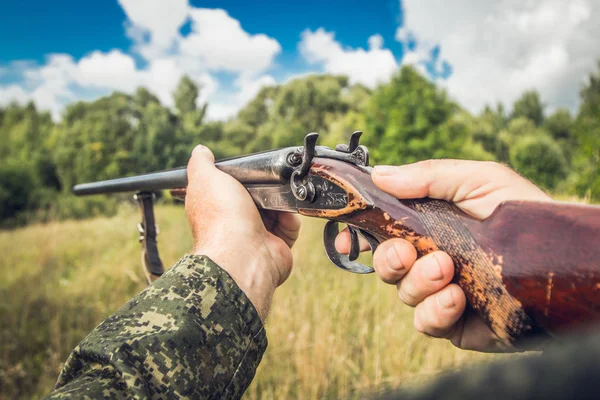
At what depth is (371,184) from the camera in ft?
7.10

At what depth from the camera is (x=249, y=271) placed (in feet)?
7.12

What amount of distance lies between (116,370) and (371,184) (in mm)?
1420

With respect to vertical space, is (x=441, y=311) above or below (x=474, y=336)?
above

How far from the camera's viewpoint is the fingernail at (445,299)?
1869 millimetres

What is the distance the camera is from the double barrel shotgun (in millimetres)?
1331

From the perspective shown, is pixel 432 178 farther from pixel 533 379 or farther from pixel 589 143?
pixel 589 143

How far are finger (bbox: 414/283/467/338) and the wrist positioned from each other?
78 cm

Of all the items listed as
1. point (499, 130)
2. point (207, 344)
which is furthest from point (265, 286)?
point (499, 130)

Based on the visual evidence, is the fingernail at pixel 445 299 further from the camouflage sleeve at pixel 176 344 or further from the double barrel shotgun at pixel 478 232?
the camouflage sleeve at pixel 176 344

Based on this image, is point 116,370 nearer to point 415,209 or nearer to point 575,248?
point 415,209

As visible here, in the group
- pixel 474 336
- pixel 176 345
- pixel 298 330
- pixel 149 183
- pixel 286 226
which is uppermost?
pixel 149 183

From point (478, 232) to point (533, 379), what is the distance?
53.7 inches

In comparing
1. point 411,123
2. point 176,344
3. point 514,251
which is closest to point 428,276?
point 514,251

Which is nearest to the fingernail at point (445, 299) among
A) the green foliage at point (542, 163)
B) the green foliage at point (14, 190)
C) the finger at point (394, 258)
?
the finger at point (394, 258)
